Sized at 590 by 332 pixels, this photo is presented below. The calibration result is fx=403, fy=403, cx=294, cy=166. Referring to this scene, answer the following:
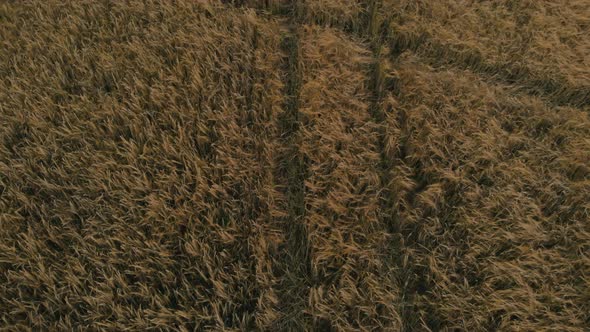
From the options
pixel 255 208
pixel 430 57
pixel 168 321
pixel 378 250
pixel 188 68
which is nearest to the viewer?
pixel 168 321

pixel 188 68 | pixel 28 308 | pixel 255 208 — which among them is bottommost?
pixel 28 308

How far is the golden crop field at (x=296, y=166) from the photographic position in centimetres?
188

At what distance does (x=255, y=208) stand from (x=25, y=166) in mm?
1323

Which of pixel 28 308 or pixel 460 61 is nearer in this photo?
pixel 28 308

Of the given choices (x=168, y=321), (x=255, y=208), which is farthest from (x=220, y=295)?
(x=255, y=208)

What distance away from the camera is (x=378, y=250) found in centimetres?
204

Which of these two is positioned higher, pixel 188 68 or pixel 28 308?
pixel 188 68

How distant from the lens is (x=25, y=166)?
7.45 ft

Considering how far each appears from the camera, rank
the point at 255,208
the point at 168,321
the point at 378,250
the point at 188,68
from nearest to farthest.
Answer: the point at 168,321
the point at 378,250
the point at 255,208
the point at 188,68

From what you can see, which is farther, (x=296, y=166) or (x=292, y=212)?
(x=296, y=166)

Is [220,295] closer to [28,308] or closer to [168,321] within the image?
[168,321]

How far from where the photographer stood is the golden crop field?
1.88 meters

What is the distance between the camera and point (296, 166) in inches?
94.2

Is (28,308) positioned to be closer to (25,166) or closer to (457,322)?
(25,166)
